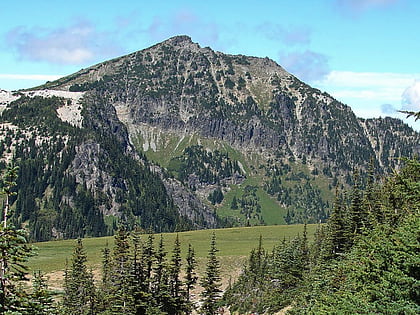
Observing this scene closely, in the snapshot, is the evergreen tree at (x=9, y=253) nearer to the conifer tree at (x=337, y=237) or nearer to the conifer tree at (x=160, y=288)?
the conifer tree at (x=160, y=288)

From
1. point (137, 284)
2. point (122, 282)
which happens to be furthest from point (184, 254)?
point (122, 282)

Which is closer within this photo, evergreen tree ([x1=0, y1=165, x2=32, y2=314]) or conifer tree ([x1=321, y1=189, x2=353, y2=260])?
evergreen tree ([x1=0, y1=165, x2=32, y2=314])

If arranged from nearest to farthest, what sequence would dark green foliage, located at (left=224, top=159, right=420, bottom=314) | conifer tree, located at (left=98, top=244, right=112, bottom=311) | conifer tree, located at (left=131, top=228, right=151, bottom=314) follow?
dark green foliage, located at (left=224, top=159, right=420, bottom=314) → conifer tree, located at (left=131, top=228, right=151, bottom=314) → conifer tree, located at (left=98, top=244, right=112, bottom=311)

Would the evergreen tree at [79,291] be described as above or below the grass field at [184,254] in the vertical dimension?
above

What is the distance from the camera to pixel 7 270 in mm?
15172

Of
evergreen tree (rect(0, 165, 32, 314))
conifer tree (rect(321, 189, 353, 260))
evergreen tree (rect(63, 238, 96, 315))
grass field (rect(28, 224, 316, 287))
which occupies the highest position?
evergreen tree (rect(0, 165, 32, 314))

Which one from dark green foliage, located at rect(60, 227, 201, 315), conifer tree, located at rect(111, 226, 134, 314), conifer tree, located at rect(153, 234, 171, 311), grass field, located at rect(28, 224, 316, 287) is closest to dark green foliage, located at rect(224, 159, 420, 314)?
conifer tree, located at rect(153, 234, 171, 311)

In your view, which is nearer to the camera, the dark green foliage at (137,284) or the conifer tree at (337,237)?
the dark green foliage at (137,284)

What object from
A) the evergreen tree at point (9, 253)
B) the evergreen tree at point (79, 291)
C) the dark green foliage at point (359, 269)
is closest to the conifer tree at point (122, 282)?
the evergreen tree at point (79, 291)

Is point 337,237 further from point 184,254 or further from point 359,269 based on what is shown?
point 184,254

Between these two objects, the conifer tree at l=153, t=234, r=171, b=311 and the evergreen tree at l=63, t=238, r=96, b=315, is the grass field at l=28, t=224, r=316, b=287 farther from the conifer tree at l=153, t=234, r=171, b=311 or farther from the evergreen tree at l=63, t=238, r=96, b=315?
the conifer tree at l=153, t=234, r=171, b=311

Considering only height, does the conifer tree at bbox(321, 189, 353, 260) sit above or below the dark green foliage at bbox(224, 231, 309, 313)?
above

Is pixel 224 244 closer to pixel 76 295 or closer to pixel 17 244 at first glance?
pixel 76 295

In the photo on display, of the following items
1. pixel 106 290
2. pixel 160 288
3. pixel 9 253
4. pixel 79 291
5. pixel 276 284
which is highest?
pixel 9 253
